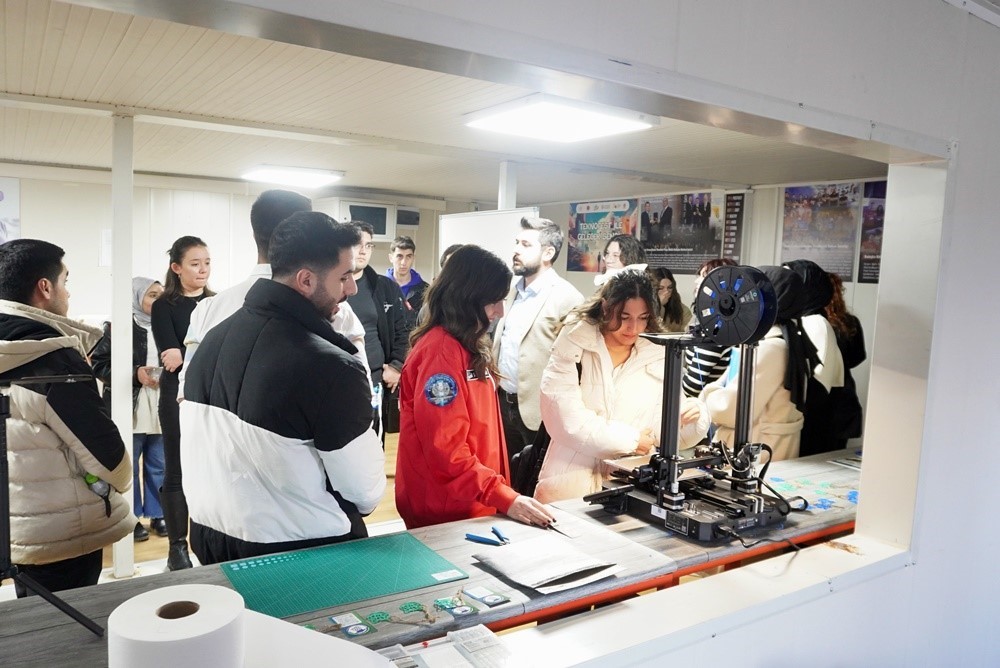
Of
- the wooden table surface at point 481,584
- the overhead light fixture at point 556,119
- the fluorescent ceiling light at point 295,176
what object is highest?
the fluorescent ceiling light at point 295,176

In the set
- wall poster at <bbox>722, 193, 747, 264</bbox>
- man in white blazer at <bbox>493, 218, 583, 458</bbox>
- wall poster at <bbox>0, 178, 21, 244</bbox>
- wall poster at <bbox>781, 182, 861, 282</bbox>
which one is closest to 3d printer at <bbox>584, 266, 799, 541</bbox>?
man in white blazer at <bbox>493, 218, 583, 458</bbox>

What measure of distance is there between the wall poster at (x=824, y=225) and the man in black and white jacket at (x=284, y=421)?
4.62m

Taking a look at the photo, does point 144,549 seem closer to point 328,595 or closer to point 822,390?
point 328,595

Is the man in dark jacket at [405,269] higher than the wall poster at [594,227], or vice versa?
the wall poster at [594,227]

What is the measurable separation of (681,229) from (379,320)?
3.69m

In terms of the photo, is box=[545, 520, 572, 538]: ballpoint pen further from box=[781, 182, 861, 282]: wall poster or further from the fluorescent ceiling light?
the fluorescent ceiling light

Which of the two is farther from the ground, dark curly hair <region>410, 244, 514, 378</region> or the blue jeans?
dark curly hair <region>410, 244, 514, 378</region>

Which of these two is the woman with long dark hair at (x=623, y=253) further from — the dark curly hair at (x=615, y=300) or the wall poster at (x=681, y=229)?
the wall poster at (x=681, y=229)

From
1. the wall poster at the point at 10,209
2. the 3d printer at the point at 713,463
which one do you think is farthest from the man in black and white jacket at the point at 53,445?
the wall poster at the point at 10,209

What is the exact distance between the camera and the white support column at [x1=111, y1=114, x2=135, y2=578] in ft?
11.6

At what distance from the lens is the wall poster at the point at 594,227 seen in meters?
7.74

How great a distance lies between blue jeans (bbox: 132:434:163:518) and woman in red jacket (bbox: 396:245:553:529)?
9.32 ft

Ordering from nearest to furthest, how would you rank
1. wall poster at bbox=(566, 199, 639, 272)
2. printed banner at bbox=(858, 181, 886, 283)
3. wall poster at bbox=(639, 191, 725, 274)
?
printed banner at bbox=(858, 181, 886, 283) < wall poster at bbox=(639, 191, 725, 274) < wall poster at bbox=(566, 199, 639, 272)

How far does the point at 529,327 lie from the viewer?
12.4ft
